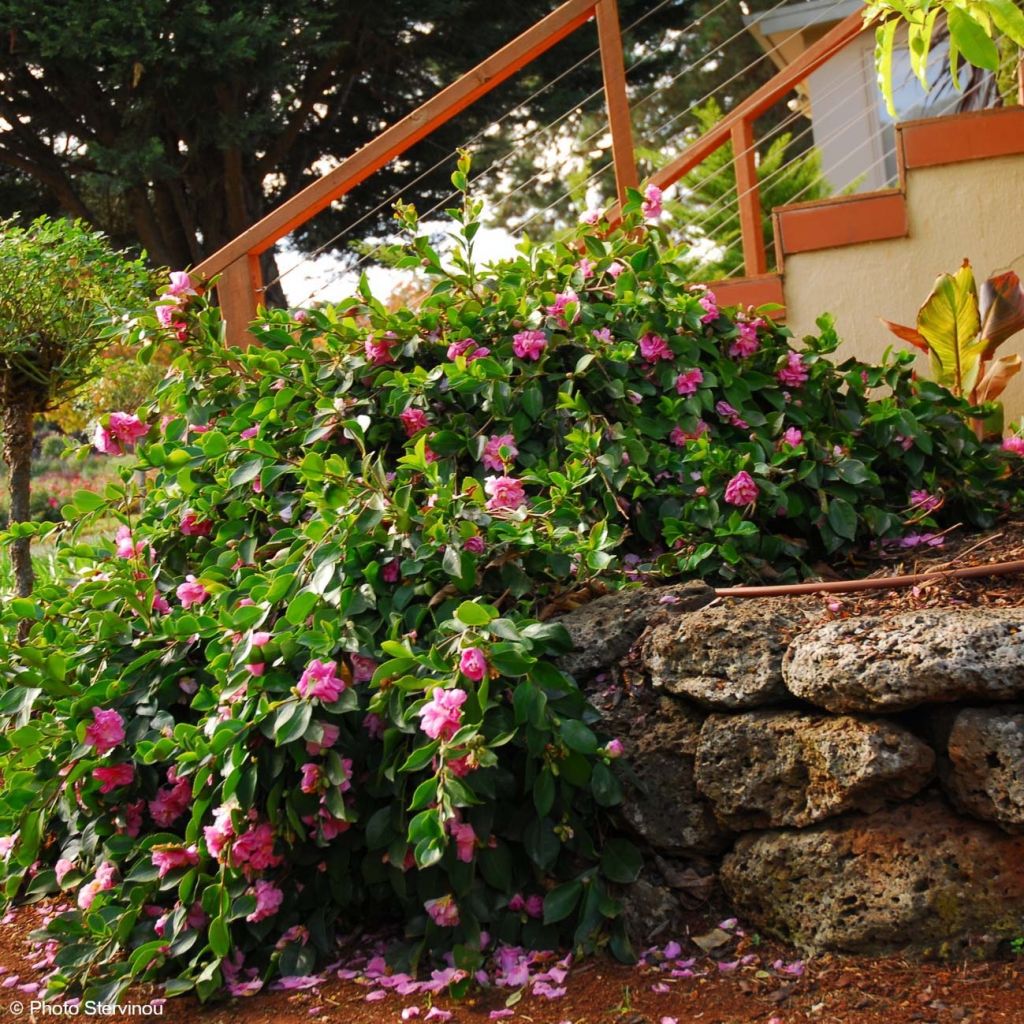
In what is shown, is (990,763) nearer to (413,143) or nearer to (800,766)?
(800,766)

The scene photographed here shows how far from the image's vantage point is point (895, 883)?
6.75 feet

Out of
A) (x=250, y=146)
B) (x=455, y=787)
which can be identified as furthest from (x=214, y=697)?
(x=250, y=146)

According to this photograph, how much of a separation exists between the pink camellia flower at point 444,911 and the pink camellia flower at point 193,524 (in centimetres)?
124

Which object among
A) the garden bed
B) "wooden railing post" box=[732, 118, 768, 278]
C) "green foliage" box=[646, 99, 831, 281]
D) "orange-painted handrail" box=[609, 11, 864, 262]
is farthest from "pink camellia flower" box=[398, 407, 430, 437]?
"green foliage" box=[646, 99, 831, 281]

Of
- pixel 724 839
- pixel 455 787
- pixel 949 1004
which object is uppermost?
pixel 455 787

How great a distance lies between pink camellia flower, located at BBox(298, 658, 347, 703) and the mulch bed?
53 cm

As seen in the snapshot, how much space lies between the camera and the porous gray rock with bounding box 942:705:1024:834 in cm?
196

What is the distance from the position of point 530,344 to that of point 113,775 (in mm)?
1424

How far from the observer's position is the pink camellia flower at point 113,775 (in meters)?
2.51

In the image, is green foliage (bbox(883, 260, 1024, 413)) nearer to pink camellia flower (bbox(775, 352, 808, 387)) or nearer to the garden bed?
pink camellia flower (bbox(775, 352, 808, 387))

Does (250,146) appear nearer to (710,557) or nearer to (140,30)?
(140,30)

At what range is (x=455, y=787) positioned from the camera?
202 cm

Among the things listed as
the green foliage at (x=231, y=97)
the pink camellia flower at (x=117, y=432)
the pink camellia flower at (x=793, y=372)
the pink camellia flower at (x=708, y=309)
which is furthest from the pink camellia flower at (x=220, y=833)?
the green foliage at (x=231, y=97)

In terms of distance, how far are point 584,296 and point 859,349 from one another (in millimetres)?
1587
